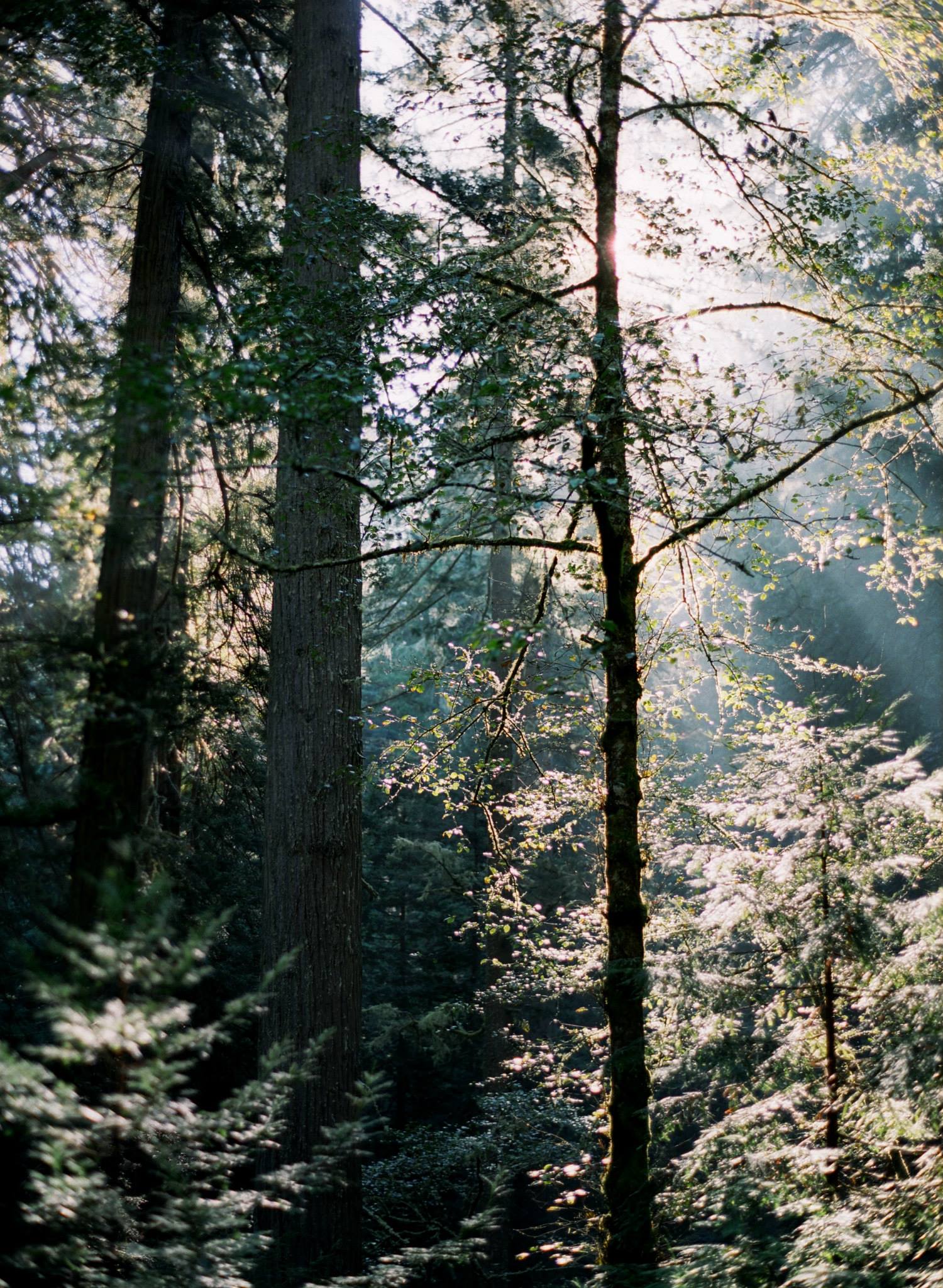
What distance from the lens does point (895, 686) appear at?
1869 cm

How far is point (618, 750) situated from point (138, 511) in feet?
A: 8.35

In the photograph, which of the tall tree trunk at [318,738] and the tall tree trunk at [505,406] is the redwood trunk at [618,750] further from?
the tall tree trunk at [318,738]

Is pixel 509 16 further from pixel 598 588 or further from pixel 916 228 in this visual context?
pixel 598 588

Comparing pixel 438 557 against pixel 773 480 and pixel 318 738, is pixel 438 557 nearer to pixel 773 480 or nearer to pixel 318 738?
pixel 318 738

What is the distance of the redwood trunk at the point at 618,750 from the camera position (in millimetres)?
4457

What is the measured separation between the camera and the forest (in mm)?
3367

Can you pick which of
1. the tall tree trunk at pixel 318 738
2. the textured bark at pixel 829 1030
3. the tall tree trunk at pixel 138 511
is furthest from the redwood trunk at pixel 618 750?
the tall tree trunk at pixel 138 511

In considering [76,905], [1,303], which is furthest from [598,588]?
[1,303]

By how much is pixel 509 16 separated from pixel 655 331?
213 centimetres

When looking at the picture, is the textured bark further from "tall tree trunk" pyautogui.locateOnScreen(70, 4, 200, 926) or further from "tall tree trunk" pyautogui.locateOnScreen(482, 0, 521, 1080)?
"tall tree trunk" pyautogui.locateOnScreen(70, 4, 200, 926)

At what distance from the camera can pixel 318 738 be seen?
551 cm

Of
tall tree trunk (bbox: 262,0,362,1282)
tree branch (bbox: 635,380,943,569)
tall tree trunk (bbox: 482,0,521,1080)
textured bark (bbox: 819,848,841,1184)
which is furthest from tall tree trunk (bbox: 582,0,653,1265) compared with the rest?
tall tree trunk (bbox: 262,0,362,1282)

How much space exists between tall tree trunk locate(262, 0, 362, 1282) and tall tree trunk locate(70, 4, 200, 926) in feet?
2.48

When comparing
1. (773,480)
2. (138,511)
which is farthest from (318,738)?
(773,480)
